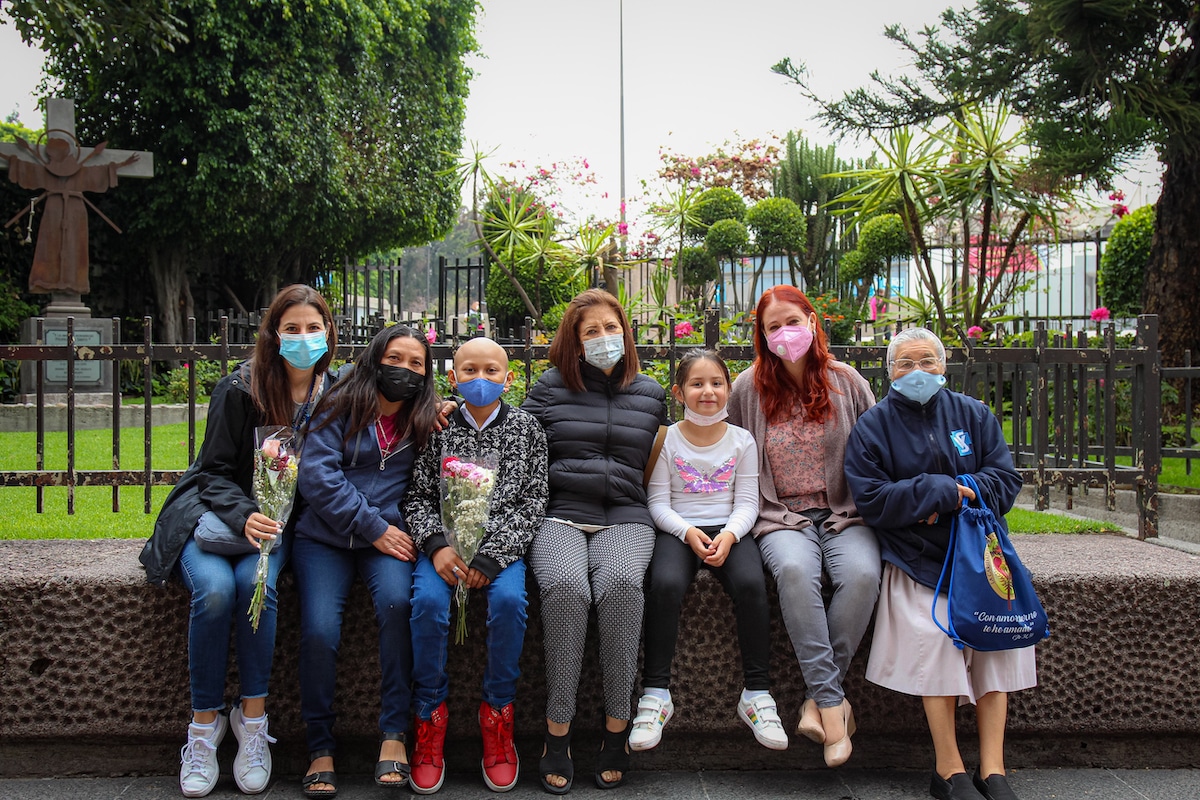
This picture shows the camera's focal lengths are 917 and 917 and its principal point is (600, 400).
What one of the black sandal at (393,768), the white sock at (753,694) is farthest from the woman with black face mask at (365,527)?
the white sock at (753,694)

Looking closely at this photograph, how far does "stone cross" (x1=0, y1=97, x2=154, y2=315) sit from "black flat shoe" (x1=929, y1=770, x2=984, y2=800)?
1272 centimetres

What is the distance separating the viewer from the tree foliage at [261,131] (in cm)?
1519

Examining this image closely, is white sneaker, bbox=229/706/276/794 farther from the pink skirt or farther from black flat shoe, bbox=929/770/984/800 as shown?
black flat shoe, bbox=929/770/984/800

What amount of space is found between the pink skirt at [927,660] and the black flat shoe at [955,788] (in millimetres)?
249

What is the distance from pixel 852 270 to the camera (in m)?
17.4

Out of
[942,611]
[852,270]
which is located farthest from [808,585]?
[852,270]

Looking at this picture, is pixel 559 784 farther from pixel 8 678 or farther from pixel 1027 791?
pixel 8 678

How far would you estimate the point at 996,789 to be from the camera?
2.94 meters

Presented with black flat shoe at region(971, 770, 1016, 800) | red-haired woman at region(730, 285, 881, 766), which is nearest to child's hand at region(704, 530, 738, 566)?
red-haired woman at region(730, 285, 881, 766)

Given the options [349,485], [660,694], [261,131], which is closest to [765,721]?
[660,694]

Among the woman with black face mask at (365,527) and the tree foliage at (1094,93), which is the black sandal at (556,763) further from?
the tree foliage at (1094,93)

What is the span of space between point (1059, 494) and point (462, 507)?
6717 mm

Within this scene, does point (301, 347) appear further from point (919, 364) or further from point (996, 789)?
point (996, 789)

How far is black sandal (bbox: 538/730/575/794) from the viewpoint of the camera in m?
3.05
